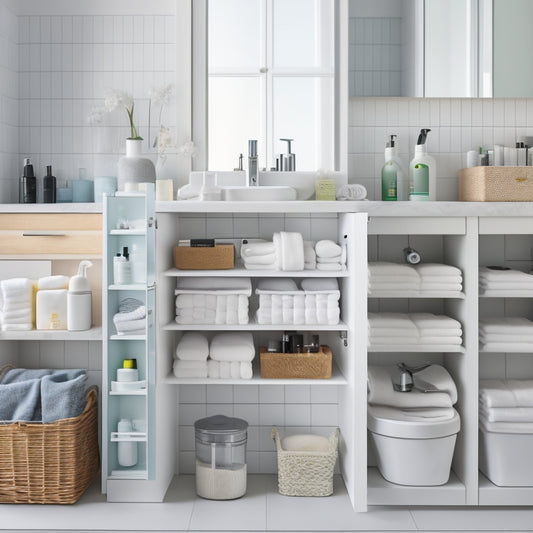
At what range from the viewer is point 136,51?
3322 millimetres

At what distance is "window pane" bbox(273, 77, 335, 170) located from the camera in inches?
128

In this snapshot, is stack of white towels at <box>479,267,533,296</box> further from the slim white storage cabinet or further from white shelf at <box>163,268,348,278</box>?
the slim white storage cabinet

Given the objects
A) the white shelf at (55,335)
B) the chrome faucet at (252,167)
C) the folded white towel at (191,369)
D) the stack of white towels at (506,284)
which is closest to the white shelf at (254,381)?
the folded white towel at (191,369)

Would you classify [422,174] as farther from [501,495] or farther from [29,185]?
[29,185]

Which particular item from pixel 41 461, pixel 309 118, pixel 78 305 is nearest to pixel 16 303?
pixel 78 305

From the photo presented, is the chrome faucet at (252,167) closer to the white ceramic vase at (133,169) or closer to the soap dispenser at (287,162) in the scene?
the soap dispenser at (287,162)

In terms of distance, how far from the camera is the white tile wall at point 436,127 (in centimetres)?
331

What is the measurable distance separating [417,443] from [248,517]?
75 cm

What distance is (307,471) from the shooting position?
3012 millimetres

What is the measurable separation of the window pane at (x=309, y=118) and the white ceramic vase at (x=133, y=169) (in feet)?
1.95

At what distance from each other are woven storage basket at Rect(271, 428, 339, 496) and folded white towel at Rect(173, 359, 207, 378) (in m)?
0.49

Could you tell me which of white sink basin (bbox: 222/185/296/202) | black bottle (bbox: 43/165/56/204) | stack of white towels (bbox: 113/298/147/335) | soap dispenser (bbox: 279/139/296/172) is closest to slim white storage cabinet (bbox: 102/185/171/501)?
stack of white towels (bbox: 113/298/147/335)

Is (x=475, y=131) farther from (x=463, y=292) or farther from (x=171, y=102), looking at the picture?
(x=171, y=102)

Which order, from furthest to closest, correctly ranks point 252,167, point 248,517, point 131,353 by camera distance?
point 252,167
point 131,353
point 248,517
